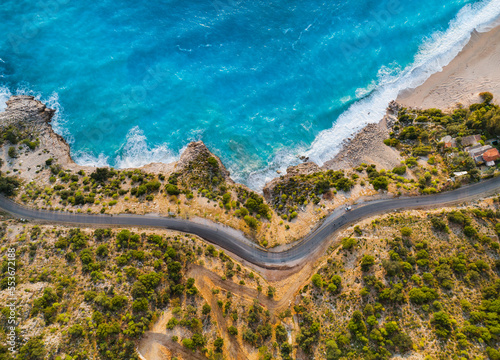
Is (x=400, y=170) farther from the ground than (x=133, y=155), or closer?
farther from the ground

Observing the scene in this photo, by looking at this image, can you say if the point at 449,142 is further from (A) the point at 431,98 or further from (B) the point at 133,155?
(B) the point at 133,155

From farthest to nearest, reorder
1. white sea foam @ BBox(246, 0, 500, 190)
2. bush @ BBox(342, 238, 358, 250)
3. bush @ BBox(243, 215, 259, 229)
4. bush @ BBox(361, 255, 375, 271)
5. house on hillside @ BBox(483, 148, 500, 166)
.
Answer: white sea foam @ BBox(246, 0, 500, 190) → house on hillside @ BBox(483, 148, 500, 166) → bush @ BBox(243, 215, 259, 229) → bush @ BBox(342, 238, 358, 250) → bush @ BBox(361, 255, 375, 271)

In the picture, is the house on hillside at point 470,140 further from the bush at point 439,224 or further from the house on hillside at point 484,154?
the bush at point 439,224

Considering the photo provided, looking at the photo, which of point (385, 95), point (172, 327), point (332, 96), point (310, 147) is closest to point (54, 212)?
point (172, 327)

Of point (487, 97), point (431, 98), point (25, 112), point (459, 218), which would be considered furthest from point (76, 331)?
point (487, 97)

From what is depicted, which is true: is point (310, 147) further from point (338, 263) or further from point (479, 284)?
point (479, 284)

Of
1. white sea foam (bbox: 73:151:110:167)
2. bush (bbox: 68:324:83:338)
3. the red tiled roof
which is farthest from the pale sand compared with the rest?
bush (bbox: 68:324:83:338)

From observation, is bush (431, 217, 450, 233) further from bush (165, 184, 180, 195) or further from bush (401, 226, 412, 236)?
bush (165, 184, 180, 195)
